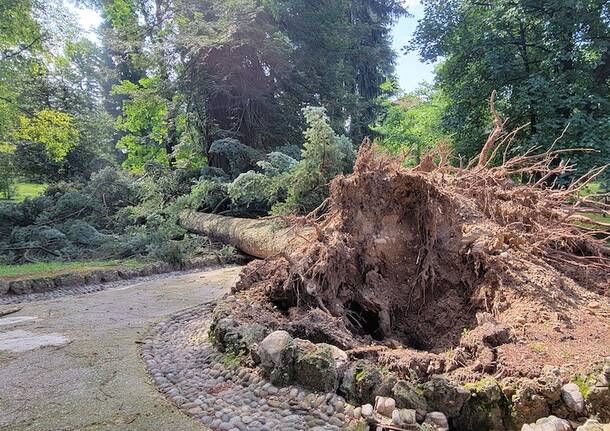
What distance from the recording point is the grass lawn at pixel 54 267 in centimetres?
649

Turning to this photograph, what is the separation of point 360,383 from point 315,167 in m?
5.08

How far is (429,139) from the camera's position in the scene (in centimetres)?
1730

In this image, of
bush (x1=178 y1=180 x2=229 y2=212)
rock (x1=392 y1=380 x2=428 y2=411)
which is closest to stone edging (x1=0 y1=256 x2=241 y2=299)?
bush (x1=178 y1=180 x2=229 y2=212)

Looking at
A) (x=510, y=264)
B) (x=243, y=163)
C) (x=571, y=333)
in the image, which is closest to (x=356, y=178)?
(x=510, y=264)

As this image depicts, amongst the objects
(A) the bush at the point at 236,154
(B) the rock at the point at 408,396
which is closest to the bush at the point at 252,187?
(A) the bush at the point at 236,154

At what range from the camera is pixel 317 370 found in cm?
246

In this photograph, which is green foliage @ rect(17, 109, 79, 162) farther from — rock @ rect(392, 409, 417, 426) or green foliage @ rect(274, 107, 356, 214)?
rock @ rect(392, 409, 417, 426)

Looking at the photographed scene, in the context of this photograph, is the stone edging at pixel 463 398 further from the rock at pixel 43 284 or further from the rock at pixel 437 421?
the rock at pixel 43 284

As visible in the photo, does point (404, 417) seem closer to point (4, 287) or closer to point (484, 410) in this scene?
point (484, 410)

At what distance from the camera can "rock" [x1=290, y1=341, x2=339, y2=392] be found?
243 cm

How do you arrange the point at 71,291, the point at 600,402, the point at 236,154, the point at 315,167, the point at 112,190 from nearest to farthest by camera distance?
the point at 600,402 < the point at 71,291 < the point at 315,167 < the point at 236,154 < the point at 112,190

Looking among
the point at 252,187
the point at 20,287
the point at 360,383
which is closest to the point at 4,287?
the point at 20,287

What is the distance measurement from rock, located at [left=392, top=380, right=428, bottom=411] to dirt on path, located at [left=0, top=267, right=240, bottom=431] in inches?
47.1

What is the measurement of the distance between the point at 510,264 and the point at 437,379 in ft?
5.61
